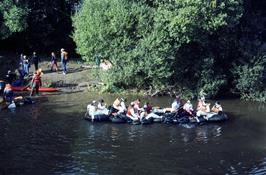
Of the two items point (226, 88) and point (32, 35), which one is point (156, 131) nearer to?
point (226, 88)

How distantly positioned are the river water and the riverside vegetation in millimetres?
4807

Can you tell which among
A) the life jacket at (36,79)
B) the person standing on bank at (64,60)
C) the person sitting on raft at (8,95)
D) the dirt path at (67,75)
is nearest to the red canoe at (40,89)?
the dirt path at (67,75)

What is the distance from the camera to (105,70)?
44.7 meters

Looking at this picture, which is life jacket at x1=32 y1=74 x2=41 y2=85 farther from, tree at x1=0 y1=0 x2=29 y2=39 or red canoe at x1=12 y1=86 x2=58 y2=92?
tree at x1=0 y1=0 x2=29 y2=39

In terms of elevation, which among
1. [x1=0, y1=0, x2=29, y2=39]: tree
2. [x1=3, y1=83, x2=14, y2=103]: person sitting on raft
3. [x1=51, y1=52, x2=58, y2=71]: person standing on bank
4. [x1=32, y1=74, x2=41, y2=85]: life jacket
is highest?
[x1=0, y1=0, x2=29, y2=39]: tree

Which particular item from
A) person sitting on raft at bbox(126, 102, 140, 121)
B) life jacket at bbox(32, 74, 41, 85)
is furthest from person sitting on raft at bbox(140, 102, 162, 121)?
life jacket at bbox(32, 74, 41, 85)

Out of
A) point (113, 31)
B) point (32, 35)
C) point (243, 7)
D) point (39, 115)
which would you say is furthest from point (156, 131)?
point (32, 35)

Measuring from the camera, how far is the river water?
2708 cm

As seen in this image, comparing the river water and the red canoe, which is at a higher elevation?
the red canoe

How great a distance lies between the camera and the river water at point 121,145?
27078 mm

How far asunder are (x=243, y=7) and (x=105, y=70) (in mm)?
A: 11901

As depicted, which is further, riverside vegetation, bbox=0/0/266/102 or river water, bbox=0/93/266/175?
riverside vegetation, bbox=0/0/266/102

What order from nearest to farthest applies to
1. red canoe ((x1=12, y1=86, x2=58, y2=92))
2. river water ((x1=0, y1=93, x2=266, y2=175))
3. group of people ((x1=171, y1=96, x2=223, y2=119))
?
1. river water ((x1=0, y1=93, x2=266, y2=175))
2. group of people ((x1=171, y1=96, x2=223, y2=119))
3. red canoe ((x1=12, y1=86, x2=58, y2=92))

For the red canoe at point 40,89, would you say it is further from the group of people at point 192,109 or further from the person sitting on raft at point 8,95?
the group of people at point 192,109
